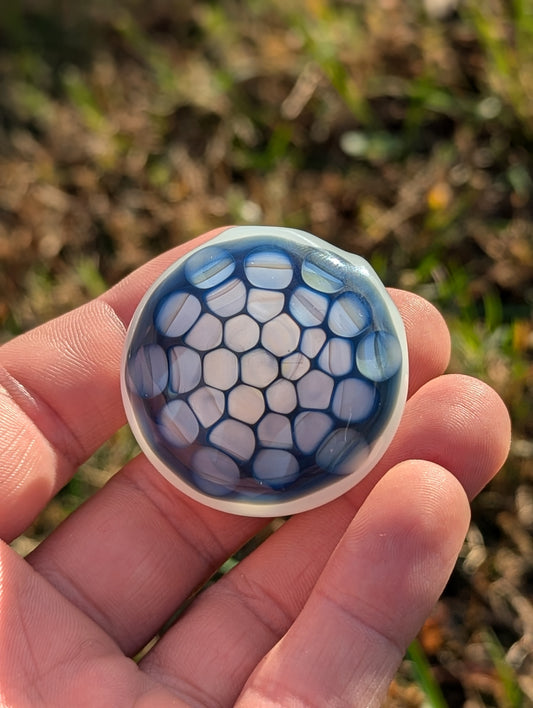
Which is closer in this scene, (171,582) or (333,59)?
(171,582)

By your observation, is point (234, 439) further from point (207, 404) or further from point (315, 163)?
point (315, 163)

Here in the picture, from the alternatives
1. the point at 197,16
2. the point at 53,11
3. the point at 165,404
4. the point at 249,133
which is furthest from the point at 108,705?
the point at 53,11

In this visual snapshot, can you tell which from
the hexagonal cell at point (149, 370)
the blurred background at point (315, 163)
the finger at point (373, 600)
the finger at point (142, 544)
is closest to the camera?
the finger at point (373, 600)

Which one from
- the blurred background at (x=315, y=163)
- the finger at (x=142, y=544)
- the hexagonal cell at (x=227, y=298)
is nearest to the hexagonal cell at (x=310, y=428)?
the hexagonal cell at (x=227, y=298)

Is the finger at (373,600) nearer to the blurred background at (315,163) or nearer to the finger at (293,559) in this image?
the finger at (293,559)

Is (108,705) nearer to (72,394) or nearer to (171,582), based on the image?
(171,582)

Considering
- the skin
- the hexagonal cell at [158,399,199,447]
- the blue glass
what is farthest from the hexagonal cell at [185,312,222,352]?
the skin
